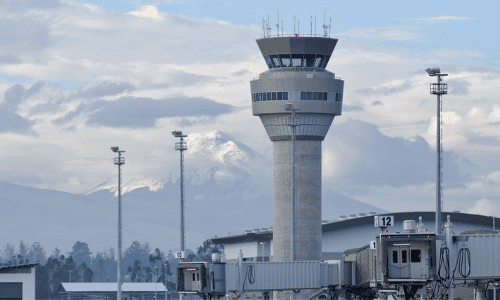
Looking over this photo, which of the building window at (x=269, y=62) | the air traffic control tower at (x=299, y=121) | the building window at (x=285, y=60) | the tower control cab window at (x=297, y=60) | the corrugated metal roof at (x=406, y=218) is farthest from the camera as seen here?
the corrugated metal roof at (x=406, y=218)

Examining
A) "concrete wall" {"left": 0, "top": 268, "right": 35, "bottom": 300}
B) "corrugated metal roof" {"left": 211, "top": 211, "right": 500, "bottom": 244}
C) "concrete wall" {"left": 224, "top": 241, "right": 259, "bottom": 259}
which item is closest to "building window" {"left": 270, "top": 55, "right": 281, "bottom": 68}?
"corrugated metal roof" {"left": 211, "top": 211, "right": 500, "bottom": 244}

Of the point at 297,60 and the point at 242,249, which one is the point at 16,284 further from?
the point at 242,249

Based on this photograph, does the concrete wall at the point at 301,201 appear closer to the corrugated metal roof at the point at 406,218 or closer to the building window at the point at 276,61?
the building window at the point at 276,61

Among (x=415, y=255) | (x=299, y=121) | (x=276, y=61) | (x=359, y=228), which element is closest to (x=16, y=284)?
(x=299, y=121)

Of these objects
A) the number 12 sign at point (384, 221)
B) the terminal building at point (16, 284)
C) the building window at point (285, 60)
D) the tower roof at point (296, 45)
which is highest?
the tower roof at point (296, 45)

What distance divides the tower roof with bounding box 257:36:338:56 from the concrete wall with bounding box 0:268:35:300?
145ft

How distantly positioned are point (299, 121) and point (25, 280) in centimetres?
4194

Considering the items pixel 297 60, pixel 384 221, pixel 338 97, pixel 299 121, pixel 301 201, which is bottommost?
pixel 384 221

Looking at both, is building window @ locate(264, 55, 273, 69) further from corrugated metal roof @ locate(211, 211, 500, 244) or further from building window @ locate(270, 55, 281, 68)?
corrugated metal roof @ locate(211, 211, 500, 244)

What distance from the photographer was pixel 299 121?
126m

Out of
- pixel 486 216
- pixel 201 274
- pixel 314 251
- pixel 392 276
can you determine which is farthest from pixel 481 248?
pixel 486 216

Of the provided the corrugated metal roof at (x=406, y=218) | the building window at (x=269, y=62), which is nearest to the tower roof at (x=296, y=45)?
the building window at (x=269, y=62)

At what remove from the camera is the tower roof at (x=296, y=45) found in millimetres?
127688

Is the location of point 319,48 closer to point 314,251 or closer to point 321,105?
point 321,105
